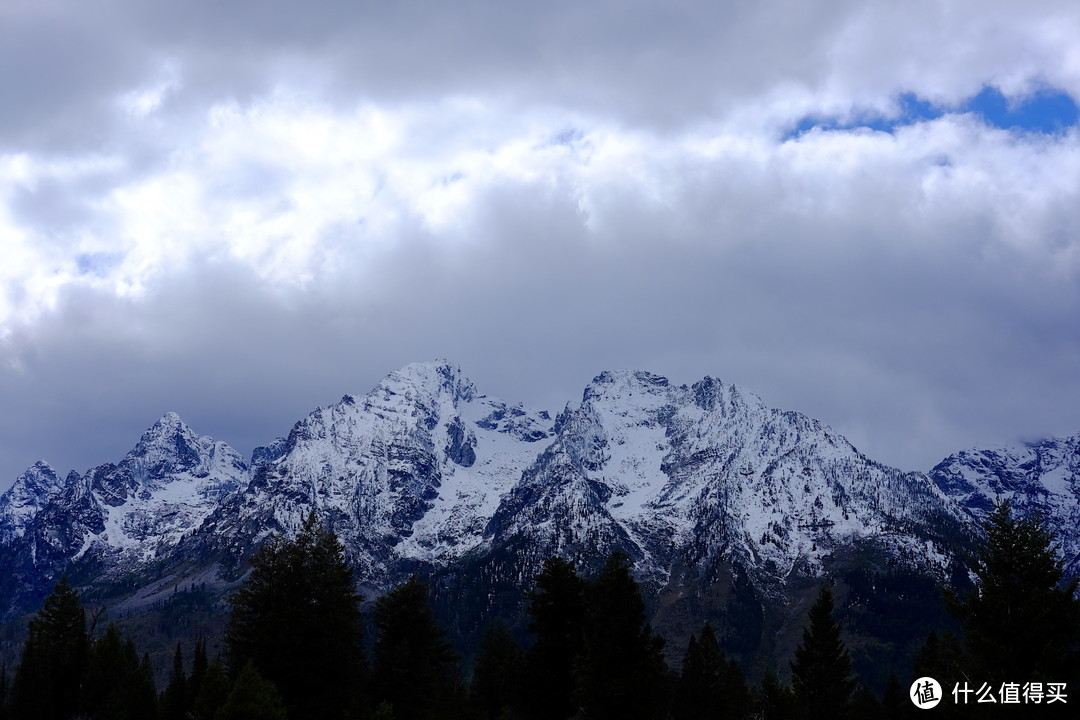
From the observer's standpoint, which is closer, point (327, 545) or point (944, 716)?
point (944, 716)

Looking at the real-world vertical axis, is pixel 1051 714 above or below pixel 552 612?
below

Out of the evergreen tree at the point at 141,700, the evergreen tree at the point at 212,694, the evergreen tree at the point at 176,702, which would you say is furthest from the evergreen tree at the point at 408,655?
the evergreen tree at the point at 176,702

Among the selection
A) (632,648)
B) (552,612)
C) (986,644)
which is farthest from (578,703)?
(986,644)

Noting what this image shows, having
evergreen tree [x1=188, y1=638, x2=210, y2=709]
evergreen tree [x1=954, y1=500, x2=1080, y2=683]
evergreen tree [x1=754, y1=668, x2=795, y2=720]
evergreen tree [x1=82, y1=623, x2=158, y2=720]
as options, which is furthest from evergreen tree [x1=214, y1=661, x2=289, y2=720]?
evergreen tree [x1=754, y1=668, x2=795, y2=720]

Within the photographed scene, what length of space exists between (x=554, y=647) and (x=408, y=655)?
50.4 ft

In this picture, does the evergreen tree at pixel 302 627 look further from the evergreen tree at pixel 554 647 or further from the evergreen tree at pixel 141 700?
the evergreen tree at pixel 141 700

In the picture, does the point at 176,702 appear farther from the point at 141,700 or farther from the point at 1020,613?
the point at 1020,613

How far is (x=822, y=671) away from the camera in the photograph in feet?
324

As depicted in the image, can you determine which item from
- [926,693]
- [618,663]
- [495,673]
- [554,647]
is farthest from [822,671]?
[926,693]

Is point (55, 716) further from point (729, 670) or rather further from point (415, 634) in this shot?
point (729, 670)

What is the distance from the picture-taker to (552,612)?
76.8 m

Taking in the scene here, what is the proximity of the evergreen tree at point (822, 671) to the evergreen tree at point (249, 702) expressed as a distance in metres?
54.5

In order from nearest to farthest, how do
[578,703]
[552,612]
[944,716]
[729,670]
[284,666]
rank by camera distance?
1. [944,716]
2. [578,703]
3. [284,666]
4. [552,612]
5. [729,670]

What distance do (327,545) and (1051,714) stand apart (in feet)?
155
